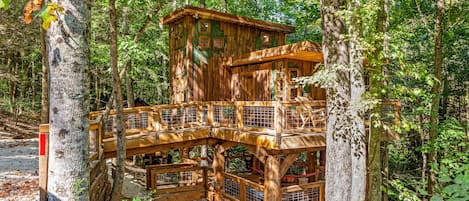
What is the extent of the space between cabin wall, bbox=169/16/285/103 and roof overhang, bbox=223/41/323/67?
608 millimetres

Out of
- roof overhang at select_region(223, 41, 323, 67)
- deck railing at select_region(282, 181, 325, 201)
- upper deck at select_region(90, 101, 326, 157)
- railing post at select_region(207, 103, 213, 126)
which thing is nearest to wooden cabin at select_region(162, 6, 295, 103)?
roof overhang at select_region(223, 41, 323, 67)

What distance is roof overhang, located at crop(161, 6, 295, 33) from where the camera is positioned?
1082 cm

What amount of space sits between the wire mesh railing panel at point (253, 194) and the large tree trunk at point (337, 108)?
288 cm

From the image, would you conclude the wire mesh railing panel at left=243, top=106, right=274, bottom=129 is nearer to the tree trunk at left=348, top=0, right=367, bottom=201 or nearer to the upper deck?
the upper deck

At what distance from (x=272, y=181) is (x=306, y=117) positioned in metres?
1.91

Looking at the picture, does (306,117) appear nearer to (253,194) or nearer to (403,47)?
(253,194)

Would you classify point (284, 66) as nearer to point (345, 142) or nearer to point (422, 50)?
point (345, 142)

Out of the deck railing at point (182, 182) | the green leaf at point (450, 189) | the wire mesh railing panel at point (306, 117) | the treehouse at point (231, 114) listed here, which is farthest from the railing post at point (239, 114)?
the green leaf at point (450, 189)

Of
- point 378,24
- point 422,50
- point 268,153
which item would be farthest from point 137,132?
point 422,50

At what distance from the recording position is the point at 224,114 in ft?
31.4

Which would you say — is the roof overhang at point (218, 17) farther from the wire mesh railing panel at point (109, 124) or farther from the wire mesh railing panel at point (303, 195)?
the wire mesh railing panel at point (303, 195)

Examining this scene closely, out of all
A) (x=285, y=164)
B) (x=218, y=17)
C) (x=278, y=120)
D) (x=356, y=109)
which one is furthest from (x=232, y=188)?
(x=218, y=17)

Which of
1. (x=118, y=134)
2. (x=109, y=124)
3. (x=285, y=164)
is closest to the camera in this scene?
(x=118, y=134)

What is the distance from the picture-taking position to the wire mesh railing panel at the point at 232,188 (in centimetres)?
960
